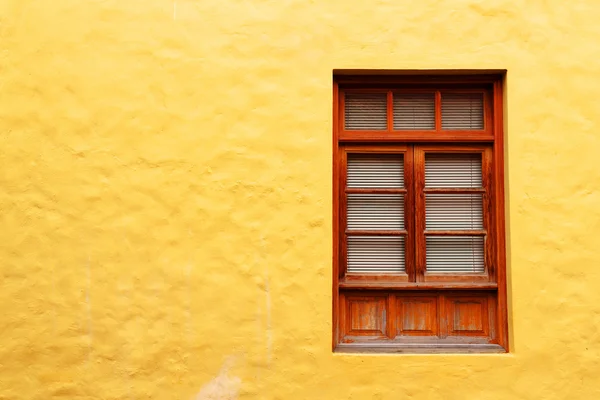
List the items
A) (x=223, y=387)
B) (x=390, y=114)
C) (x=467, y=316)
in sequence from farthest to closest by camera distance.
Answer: (x=390, y=114) → (x=467, y=316) → (x=223, y=387)

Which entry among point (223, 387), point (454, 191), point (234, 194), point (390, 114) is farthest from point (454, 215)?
point (223, 387)

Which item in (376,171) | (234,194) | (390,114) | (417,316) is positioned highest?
(390,114)

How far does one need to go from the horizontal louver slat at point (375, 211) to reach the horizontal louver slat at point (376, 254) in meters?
0.09

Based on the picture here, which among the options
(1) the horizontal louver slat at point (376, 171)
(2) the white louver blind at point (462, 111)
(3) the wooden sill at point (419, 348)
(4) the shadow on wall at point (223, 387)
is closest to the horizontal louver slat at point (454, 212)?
(1) the horizontal louver slat at point (376, 171)

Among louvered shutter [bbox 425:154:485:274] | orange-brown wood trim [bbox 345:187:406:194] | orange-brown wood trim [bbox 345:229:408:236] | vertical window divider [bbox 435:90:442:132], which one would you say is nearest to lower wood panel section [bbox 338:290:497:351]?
louvered shutter [bbox 425:154:485:274]

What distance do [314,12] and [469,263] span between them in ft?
6.67

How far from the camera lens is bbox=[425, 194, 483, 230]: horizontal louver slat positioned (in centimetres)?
447

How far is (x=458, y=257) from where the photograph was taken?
4.45 metres

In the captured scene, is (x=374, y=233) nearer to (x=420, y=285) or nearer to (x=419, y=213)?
(x=419, y=213)

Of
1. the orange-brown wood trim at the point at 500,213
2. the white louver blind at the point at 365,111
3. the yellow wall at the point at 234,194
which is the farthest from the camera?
the white louver blind at the point at 365,111

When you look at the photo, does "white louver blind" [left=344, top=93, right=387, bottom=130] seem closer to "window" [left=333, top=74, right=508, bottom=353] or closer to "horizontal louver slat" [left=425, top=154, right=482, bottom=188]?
"window" [left=333, top=74, right=508, bottom=353]

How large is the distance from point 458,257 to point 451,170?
61 cm

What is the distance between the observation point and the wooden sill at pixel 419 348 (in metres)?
4.25

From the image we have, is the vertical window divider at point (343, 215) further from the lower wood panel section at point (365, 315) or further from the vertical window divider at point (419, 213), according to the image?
the vertical window divider at point (419, 213)
